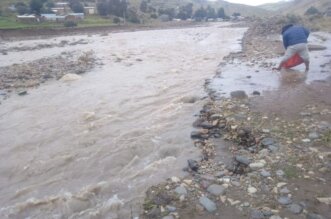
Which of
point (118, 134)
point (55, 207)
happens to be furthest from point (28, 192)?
point (118, 134)

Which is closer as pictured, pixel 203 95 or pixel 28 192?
pixel 28 192

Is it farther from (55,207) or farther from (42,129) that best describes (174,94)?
(55,207)

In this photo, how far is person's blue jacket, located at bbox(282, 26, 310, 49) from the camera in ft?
47.4

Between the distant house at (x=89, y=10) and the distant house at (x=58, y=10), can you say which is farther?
the distant house at (x=89, y=10)

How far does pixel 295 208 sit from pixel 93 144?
5.31 metres

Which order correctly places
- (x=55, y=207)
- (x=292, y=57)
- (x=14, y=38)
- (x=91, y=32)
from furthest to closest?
(x=91, y=32) → (x=14, y=38) → (x=292, y=57) → (x=55, y=207)

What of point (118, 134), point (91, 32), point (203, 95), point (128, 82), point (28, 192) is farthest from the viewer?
point (91, 32)

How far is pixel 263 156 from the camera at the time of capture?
22.9 feet

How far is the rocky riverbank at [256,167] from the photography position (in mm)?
5477

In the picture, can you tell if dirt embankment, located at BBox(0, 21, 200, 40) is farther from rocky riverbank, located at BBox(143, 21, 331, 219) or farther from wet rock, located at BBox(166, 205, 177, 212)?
wet rock, located at BBox(166, 205, 177, 212)

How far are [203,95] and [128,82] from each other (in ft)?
16.9

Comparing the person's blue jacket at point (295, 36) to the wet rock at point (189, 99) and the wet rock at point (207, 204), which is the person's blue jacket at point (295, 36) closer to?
the wet rock at point (189, 99)

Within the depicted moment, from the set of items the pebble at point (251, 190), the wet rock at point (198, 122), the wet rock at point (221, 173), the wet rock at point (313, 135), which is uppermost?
the wet rock at point (313, 135)

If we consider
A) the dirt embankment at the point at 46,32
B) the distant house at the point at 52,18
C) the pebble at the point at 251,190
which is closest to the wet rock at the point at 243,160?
the pebble at the point at 251,190
